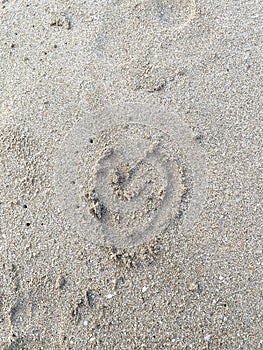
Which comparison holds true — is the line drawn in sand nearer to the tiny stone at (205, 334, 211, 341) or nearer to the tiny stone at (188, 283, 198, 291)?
the tiny stone at (188, 283, 198, 291)

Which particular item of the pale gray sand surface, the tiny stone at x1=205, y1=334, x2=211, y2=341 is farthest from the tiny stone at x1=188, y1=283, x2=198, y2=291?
the tiny stone at x1=205, y1=334, x2=211, y2=341

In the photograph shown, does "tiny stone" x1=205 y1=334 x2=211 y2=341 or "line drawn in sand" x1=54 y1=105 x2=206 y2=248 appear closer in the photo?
"tiny stone" x1=205 y1=334 x2=211 y2=341

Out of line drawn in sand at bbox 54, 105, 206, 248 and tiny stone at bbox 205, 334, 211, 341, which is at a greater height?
line drawn in sand at bbox 54, 105, 206, 248

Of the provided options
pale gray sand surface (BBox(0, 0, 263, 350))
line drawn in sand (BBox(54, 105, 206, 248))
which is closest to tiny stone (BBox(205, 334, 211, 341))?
pale gray sand surface (BBox(0, 0, 263, 350))

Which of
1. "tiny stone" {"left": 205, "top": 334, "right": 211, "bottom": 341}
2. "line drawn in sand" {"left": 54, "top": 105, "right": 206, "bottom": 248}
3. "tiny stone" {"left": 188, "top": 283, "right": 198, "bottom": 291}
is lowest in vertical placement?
"tiny stone" {"left": 205, "top": 334, "right": 211, "bottom": 341}

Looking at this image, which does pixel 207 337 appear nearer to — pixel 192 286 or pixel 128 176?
pixel 192 286

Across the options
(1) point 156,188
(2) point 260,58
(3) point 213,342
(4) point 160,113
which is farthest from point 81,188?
(2) point 260,58

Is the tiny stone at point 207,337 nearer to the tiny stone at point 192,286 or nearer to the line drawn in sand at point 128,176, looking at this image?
the tiny stone at point 192,286

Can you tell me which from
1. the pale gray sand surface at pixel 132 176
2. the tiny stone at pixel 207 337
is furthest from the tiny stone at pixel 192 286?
the tiny stone at pixel 207 337
